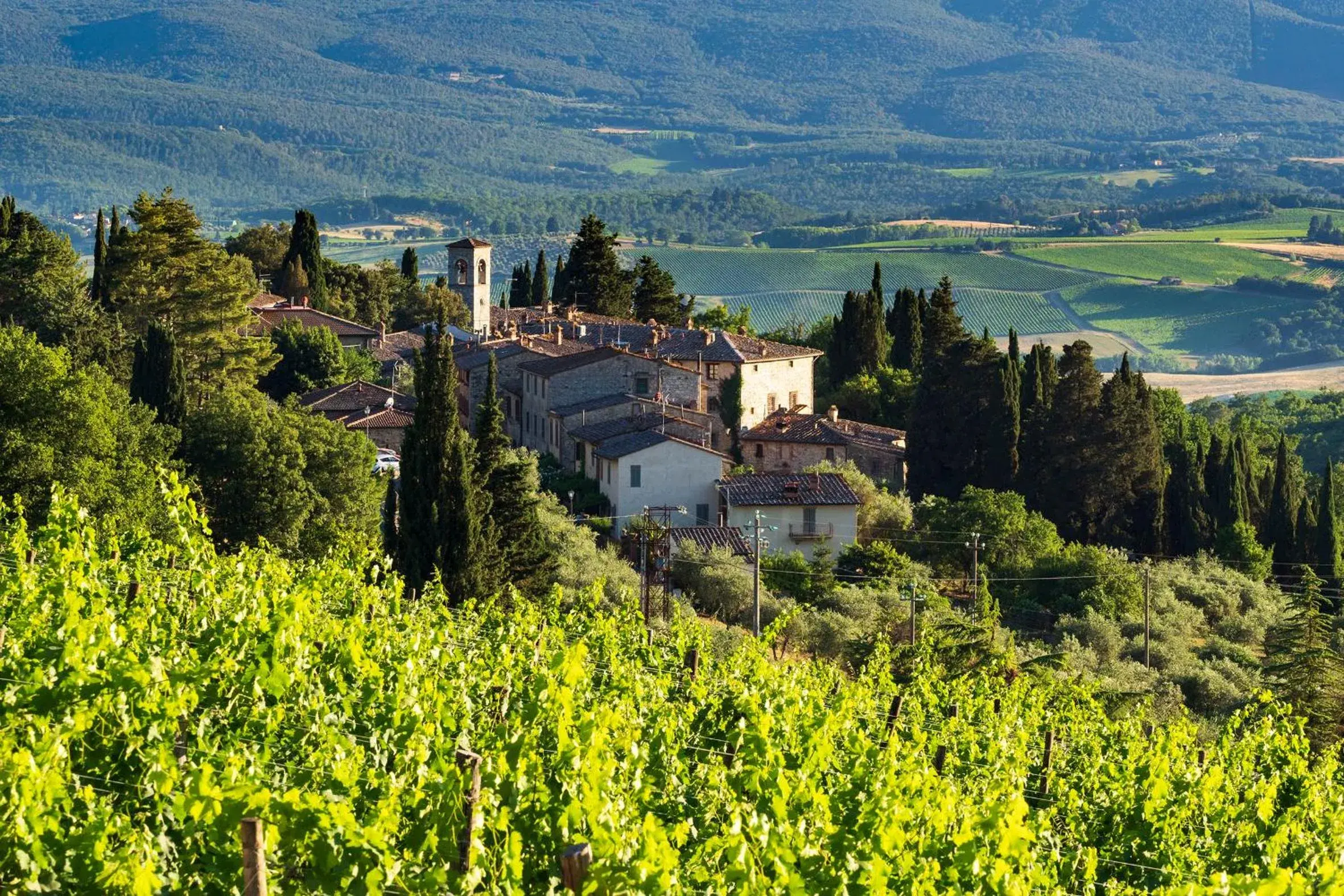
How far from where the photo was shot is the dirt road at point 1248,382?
13112cm

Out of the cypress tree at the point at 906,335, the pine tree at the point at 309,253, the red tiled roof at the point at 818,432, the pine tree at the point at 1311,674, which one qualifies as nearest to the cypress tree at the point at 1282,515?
the red tiled roof at the point at 818,432

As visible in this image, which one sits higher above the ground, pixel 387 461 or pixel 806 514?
pixel 387 461

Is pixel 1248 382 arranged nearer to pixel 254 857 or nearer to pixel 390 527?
pixel 390 527

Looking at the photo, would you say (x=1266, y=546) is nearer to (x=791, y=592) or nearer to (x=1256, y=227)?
(x=791, y=592)

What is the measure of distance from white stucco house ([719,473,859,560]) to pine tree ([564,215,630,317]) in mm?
26120

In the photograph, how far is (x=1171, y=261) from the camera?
167625 mm

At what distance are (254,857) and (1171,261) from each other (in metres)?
167

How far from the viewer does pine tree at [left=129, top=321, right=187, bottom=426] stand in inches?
1460

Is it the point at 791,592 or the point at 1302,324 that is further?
the point at 1302,324

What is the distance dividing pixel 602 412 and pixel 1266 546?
57.0ft

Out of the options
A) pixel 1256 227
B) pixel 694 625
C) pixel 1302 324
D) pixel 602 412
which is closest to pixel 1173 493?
pixel 602 412

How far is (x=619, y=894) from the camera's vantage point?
321 inches

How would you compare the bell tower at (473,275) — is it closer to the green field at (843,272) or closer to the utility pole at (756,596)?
the utility pole at (756,596)

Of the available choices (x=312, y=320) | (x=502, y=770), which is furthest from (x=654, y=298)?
(x=502, y=770)
